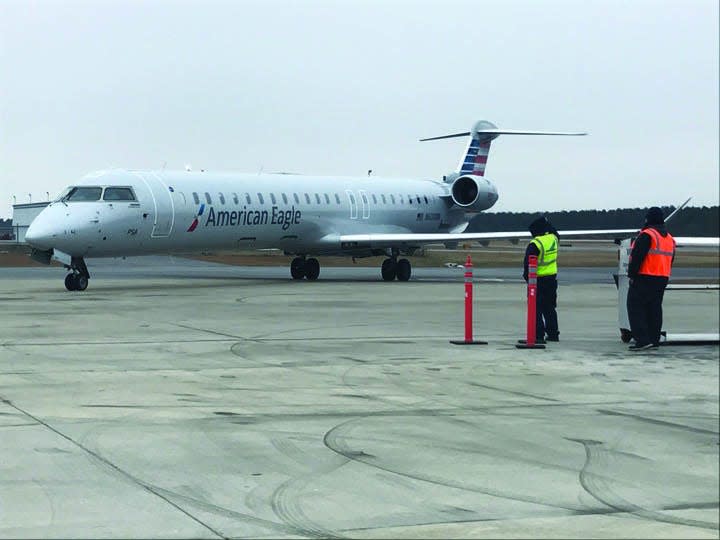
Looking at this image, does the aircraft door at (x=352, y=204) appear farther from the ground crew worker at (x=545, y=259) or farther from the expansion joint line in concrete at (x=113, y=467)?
the expansion joint line in concrete at (x=113, y=467)

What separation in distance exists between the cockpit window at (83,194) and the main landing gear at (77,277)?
151 cm

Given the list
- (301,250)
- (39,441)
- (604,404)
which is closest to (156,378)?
(39,441)

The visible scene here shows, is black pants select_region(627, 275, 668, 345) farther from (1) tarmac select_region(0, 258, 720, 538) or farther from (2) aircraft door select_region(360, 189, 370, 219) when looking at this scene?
(2) aircraft door select_region(360, 189, 370, 219)

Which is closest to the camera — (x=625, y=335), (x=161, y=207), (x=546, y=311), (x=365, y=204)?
(x=625, y=335)

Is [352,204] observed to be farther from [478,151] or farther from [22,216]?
[22,216]

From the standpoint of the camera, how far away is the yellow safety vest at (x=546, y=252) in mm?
15828

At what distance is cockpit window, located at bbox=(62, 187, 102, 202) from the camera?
2792 centimetres

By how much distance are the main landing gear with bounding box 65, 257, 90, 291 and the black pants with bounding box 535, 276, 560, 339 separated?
1456 cm

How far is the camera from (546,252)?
52.1ft

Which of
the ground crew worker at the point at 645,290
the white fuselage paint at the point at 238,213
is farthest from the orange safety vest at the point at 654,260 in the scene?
Result: the white fuselage paint at the point at 238,213

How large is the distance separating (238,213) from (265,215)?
1.27 meters

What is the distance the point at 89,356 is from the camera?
1316 centimetres

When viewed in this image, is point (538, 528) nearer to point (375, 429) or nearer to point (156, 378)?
point (375, 429)

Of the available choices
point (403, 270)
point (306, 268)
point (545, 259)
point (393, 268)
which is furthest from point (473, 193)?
point (545, 259)
